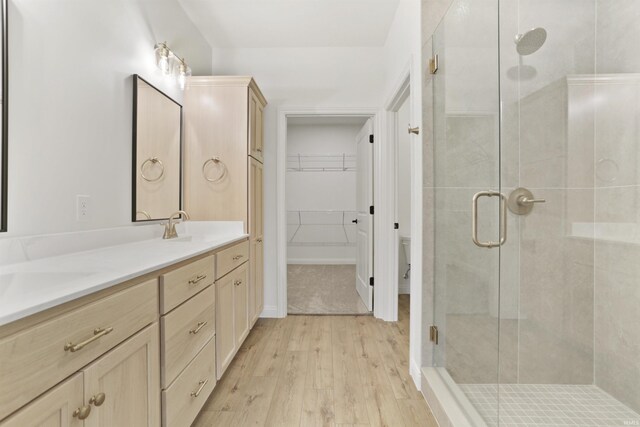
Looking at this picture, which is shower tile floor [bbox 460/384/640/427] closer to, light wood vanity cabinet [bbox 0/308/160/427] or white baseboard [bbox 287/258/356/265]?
light wood vanity cabinet [bbox 0/308/160/427]

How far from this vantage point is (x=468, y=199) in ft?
4.97

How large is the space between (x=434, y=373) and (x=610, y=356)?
2.69ft

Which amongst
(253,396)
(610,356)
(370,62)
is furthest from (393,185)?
(253,396)

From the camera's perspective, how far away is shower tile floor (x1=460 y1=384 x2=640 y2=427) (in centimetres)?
131

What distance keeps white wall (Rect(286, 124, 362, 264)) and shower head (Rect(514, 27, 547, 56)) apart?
13.5 feet

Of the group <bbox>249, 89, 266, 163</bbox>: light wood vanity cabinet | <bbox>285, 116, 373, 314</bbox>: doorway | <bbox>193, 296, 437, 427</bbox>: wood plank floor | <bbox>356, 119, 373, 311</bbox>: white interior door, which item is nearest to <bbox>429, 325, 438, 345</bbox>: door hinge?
<bbox>193, 296, 437, 427</bbox>: wood plank floor

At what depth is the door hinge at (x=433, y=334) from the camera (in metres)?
1.77

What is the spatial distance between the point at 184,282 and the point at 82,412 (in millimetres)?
570

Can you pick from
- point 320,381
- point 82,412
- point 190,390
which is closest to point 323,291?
point 320,381

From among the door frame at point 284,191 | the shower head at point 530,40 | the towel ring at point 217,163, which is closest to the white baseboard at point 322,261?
the door frame at point 284,191

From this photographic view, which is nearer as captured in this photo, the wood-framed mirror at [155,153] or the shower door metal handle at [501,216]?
the shower door metal handle at [501,216]

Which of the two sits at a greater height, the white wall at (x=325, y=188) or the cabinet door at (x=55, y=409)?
the white wall at (x=325, y=188)

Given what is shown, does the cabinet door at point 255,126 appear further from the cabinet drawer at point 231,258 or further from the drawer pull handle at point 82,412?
the drawer pull handle at point 82,412

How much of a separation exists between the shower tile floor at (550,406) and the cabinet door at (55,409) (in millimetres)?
1504
